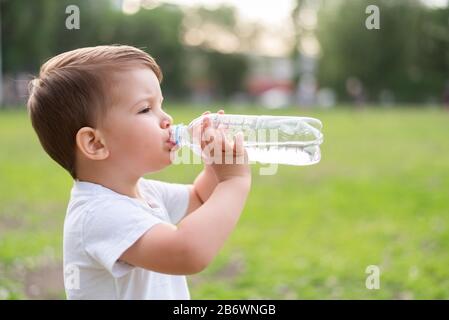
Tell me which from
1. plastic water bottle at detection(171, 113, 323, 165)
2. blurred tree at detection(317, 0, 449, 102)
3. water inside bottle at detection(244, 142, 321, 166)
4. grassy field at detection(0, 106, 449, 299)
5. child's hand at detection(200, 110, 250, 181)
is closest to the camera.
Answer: child's hand at detection(200, 110, 250, 181)

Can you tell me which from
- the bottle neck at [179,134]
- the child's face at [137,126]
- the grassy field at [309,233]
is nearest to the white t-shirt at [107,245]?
the child's face at [137,126]

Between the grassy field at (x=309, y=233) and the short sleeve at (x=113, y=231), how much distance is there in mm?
2082

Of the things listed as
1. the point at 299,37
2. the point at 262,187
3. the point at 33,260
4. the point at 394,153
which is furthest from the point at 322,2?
the point at 33,260

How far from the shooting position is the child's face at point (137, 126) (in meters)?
1.77

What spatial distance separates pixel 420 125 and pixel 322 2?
58.5 ft

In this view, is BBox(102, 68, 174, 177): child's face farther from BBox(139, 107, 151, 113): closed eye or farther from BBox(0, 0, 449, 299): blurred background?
BBox(0, 0, 449, 299): blurred background

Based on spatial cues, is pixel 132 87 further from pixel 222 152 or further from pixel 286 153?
pixel 286 153

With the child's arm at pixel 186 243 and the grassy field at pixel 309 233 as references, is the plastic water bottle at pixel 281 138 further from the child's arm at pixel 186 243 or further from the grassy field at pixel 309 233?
the grassy field at pixel 309 233

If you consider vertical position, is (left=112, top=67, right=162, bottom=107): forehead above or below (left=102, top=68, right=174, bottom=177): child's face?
above

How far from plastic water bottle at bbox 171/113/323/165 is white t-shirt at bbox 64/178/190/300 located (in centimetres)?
42

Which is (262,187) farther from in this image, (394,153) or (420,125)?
(420,125)

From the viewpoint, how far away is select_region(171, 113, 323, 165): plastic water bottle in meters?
2.10

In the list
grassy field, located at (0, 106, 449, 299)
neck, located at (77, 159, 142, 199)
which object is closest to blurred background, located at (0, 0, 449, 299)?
grassy field, located at (0, 106, 449, 299)
